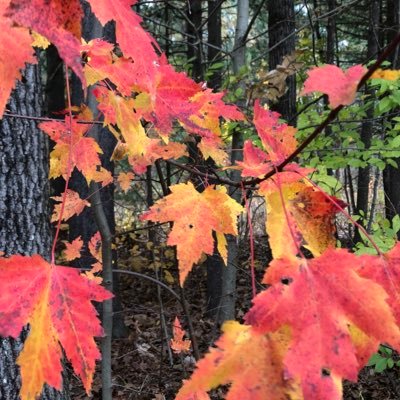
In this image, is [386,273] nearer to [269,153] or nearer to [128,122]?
[269,153]

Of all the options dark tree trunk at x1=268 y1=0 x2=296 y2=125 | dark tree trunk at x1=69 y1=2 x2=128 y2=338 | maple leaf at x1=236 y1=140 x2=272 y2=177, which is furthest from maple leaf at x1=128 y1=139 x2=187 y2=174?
dark tree trunk at x1=268 y1=0 x2=296 y2=125

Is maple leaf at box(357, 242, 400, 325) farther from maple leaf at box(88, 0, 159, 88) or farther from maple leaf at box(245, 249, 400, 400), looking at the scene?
maple leaf at box(88, 0, 159, 88)

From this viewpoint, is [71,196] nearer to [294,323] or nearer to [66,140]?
[66,140]

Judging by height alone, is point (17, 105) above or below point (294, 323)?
above

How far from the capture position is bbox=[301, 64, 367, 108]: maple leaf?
802 millimetres

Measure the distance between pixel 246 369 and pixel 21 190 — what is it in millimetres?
2144

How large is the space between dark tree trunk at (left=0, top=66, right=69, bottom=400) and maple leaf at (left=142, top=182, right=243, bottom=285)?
158 centimetres

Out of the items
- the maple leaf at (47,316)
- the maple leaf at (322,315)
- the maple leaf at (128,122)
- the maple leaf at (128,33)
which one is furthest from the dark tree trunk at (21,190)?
the maple leaf at (322,315)

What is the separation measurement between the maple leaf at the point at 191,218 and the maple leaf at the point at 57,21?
473mm

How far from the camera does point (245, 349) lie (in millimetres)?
798

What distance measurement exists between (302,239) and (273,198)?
5.2 inches

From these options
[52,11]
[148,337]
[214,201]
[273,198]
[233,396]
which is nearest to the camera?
[233,396]

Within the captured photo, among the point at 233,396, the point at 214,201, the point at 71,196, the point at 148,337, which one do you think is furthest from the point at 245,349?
the point at 148,337

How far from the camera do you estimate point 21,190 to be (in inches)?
102
